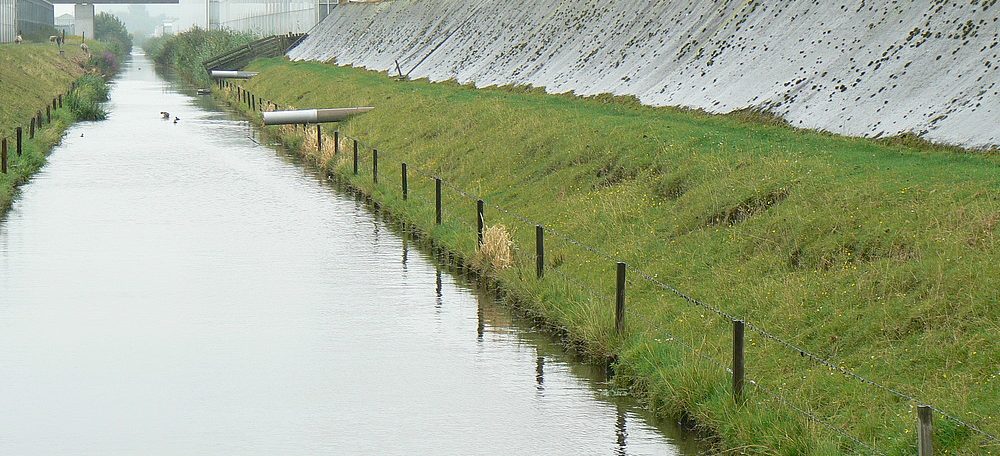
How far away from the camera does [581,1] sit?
49438 mm

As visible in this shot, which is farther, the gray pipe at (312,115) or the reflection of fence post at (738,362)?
the gray pipe at (312,115)

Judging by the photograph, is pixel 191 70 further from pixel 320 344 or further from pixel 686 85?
pixel 320 344

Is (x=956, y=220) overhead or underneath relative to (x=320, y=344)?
overhead

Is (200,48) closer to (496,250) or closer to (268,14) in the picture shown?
(268,14)

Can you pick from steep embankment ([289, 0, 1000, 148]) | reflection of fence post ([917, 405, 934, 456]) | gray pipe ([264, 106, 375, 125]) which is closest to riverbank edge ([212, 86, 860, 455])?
reflection of fence post ([917, 405, 934, 456])

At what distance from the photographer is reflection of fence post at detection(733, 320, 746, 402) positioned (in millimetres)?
11172

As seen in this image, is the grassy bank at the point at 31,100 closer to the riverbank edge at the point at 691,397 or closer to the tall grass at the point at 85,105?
the tall grass at the point at 85,105

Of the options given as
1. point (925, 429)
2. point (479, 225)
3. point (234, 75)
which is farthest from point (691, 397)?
point (234, 75)

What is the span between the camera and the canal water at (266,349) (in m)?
11.7

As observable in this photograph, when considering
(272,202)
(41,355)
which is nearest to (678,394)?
(41,355)

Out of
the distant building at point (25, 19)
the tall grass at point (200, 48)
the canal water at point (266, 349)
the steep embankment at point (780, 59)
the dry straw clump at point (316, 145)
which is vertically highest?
the distant building at point (25, 19)

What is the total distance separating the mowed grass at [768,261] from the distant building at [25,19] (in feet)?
256

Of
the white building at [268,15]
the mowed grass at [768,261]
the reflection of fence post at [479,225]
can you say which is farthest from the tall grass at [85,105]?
the reflection of fence post at [479,225]

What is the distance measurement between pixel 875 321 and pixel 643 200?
7.73 meters
